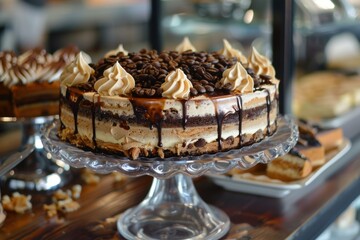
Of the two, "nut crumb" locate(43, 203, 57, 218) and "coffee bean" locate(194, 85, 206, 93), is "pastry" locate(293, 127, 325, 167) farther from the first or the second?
"nut crumb" locate(43, 203, 57, 218)

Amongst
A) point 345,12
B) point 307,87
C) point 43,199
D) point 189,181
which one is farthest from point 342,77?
point 43,199

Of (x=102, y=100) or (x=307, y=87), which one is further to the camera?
(x=307, y=87)

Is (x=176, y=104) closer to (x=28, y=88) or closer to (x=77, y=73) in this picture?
(x=77, y=73)

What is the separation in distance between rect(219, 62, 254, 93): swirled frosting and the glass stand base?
28 centimetres

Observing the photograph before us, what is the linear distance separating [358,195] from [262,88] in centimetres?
53

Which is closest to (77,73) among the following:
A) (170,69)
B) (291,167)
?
(170,69)

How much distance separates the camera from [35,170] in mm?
1572

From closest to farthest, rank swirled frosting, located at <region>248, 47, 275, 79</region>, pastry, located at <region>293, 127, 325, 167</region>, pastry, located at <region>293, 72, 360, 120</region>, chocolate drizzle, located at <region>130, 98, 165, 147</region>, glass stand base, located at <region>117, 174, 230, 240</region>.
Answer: chocolate drizzle, located at <region>130, 98, 165, 147</region> → glass stand base, located at <region>117, 174, 230, 240</region> → swirled frosting, located at <region>248, 47, 275, 79</region> → pastry, located at <region>293, 127, 325, 167</region> → pastry, located at <region>293, 72, 360, 120</region>

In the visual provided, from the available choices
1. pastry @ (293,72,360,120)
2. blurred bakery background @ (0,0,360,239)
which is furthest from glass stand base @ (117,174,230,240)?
pastry @ (293,72,360,120)

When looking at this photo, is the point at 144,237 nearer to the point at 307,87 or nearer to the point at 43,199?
the point at 43,199

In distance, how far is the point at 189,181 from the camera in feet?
4.54

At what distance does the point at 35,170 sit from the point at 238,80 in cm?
65

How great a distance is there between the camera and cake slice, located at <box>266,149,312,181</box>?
147cm

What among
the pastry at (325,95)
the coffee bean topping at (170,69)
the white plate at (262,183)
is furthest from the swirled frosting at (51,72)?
the pastry at (325,95)
